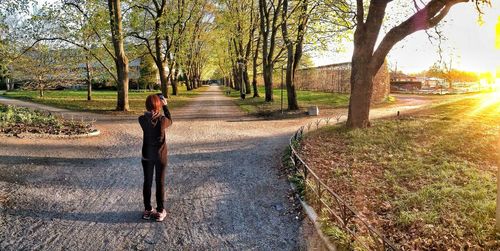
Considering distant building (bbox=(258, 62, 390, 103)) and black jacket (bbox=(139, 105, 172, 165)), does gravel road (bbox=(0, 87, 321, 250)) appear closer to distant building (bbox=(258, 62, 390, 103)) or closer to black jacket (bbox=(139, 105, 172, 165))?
black jacket (bbox=(139, 105, 172, 165))

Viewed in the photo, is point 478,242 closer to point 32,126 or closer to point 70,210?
point 70,210

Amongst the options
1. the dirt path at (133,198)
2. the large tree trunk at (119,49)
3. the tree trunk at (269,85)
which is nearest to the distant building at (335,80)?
the tree trunk at (269,85)

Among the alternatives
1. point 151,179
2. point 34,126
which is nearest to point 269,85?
point 34,126

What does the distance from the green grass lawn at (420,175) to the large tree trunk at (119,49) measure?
432 inches

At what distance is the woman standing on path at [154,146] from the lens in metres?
5.45

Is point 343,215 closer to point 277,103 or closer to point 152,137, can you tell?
point 152,137

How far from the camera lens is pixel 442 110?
16.4m

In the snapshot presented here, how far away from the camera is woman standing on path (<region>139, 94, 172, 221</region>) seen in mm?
5449

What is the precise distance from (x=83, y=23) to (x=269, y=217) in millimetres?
18840

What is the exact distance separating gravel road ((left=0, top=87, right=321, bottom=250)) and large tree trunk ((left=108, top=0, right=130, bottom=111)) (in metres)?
7.76

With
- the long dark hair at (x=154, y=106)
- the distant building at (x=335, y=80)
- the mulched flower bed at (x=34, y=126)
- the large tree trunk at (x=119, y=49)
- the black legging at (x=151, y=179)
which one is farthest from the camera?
the distant building at (x=335, y=80)

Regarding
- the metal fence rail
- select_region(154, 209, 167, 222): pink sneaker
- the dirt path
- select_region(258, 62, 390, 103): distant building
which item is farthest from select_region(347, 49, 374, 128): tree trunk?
select_region(258, 62, 390, 103): distant building

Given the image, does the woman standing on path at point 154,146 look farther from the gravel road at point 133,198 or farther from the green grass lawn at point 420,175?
the green grass lawn at point 420,175

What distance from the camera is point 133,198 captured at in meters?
6.55
